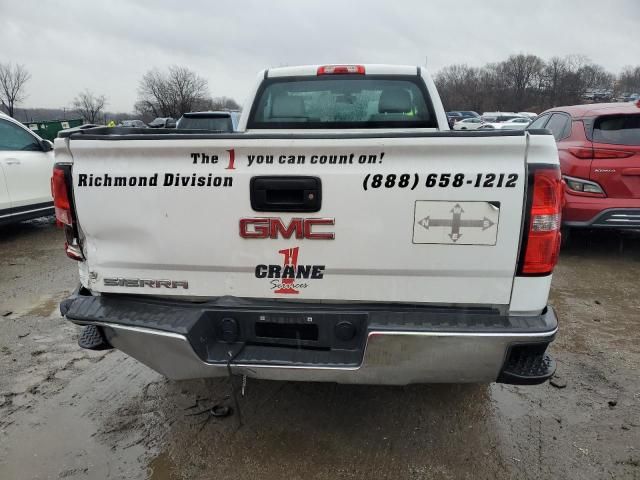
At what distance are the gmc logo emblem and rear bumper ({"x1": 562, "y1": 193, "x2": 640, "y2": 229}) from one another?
450cm

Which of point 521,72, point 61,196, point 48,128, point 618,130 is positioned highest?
point 521,72

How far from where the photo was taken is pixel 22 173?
270 inches

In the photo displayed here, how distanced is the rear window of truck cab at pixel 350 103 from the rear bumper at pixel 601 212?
8.42ft

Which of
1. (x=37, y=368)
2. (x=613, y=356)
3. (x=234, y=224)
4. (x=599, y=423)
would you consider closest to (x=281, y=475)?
(x=234, y=224)

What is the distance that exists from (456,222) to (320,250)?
62cm

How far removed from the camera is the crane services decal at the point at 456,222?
6.66 ft

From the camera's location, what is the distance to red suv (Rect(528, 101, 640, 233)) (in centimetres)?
533

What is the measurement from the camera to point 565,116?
6.21m

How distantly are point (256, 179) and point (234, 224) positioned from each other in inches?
9.5

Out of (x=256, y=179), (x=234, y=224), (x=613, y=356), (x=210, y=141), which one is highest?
(x=210, y=141)

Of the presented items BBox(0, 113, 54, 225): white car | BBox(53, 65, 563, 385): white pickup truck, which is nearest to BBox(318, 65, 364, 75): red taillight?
BBox(53, 65, 563, 385): white pickup truck

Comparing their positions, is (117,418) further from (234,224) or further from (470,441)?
(470,441)

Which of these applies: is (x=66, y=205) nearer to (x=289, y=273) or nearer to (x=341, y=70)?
(x=289, y=273)

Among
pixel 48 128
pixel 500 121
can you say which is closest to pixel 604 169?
pixel 48 128
